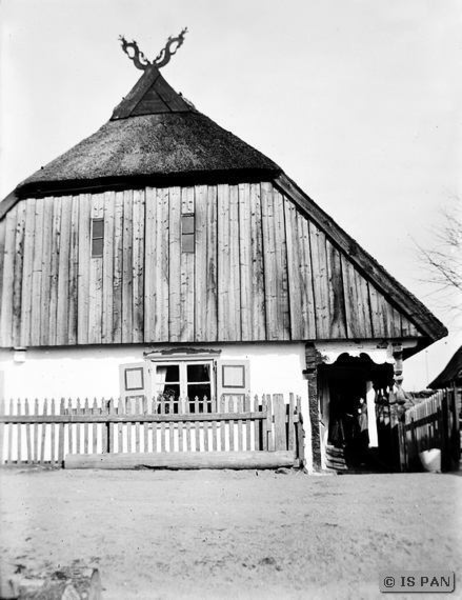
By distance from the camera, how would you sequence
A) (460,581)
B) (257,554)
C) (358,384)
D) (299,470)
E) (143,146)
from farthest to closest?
(358,384)
(143,146)
(299,470)
(257,554)
(460,581)

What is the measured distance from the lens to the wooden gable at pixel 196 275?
13492 mm

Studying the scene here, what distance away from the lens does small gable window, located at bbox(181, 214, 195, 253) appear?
14.2m

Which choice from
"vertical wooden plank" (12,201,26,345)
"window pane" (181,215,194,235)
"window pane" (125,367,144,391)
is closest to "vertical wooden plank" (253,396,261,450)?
"window pane" (125,367,144,391)

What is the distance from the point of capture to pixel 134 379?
13664mm

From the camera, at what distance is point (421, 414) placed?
12.6 meters

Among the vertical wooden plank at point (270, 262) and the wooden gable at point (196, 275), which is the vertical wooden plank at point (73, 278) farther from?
the vertical wooden plank at point (270, 262)

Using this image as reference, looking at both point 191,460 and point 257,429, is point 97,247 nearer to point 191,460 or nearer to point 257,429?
point 191,460

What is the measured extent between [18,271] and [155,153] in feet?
13.3

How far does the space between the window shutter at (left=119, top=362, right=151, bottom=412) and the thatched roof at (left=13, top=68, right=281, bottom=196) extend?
13.6ft

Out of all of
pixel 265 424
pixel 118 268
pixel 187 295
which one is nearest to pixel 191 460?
pixel 265 424

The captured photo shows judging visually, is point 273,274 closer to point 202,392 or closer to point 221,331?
point 221,331

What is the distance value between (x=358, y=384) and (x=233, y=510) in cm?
1131

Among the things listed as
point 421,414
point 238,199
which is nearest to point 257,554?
point 421,414

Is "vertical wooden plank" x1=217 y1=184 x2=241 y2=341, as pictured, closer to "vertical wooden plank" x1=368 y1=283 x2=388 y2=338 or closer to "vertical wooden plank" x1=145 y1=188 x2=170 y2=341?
"vertical wooden plank" x1=145 y1=188 x2=170 y2=341
